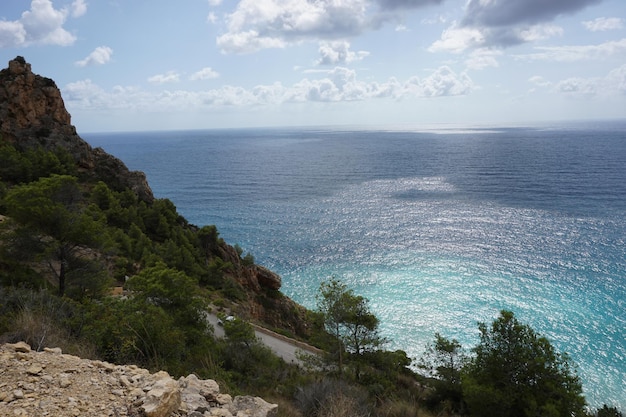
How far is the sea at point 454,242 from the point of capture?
3459 centimetres

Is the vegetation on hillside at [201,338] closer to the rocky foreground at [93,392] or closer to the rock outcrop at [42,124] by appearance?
the rocky foreground at [93,392]

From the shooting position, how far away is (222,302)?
97.9 feet

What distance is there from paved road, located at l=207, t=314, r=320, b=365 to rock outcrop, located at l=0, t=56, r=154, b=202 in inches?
1054

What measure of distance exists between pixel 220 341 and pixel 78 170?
115ft

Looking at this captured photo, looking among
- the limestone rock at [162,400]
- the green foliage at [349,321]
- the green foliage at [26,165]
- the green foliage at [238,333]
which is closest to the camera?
the limestone rock at [162,400]

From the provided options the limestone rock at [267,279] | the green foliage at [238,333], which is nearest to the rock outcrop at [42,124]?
the limestone rock at [267,279]

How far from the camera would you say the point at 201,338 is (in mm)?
16188

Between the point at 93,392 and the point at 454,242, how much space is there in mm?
53230

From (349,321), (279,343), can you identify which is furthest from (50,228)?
(349,321)

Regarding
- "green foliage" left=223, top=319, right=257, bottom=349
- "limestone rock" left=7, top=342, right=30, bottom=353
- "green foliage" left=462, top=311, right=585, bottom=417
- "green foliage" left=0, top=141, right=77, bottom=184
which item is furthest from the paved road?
"green foliage" left=0, top=141, right=77, bottom=184

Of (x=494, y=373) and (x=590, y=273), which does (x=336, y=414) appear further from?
(x=590, y=273)

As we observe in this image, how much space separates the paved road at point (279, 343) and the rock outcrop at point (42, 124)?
87.8 feet

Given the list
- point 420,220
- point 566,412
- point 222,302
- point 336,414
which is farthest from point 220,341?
point 420,220

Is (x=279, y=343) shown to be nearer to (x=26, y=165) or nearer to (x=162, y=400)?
(x=162, y=400)
